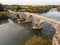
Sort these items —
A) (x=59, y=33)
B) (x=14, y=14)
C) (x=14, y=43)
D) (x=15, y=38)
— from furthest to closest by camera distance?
(x=14, y=14)
(x=15, y=38)
(x=14, y=43)
(x=59, y=33)

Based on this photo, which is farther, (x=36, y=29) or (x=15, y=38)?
(x=36, y=29)

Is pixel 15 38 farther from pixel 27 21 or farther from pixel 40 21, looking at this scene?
pixel 27 21

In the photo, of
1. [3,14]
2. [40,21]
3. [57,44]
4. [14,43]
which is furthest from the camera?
[3,14]

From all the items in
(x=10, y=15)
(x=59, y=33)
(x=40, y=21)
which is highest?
(x=59, y=33)

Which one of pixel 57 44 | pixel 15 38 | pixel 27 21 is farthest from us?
pixel 27 21

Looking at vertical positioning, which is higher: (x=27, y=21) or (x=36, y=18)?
(x=36, y=18)

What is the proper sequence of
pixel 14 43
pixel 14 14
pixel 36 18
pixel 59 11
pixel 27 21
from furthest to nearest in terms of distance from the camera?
pixel 59 11 → pixel 14 14 → pixel 27 21 → pixel 36 18 → pixel 14 43

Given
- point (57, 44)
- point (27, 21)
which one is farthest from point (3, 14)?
point (57, 44)

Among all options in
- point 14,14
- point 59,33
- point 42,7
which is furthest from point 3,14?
point 59,33

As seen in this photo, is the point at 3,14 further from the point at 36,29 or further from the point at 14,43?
the point at 14,43
